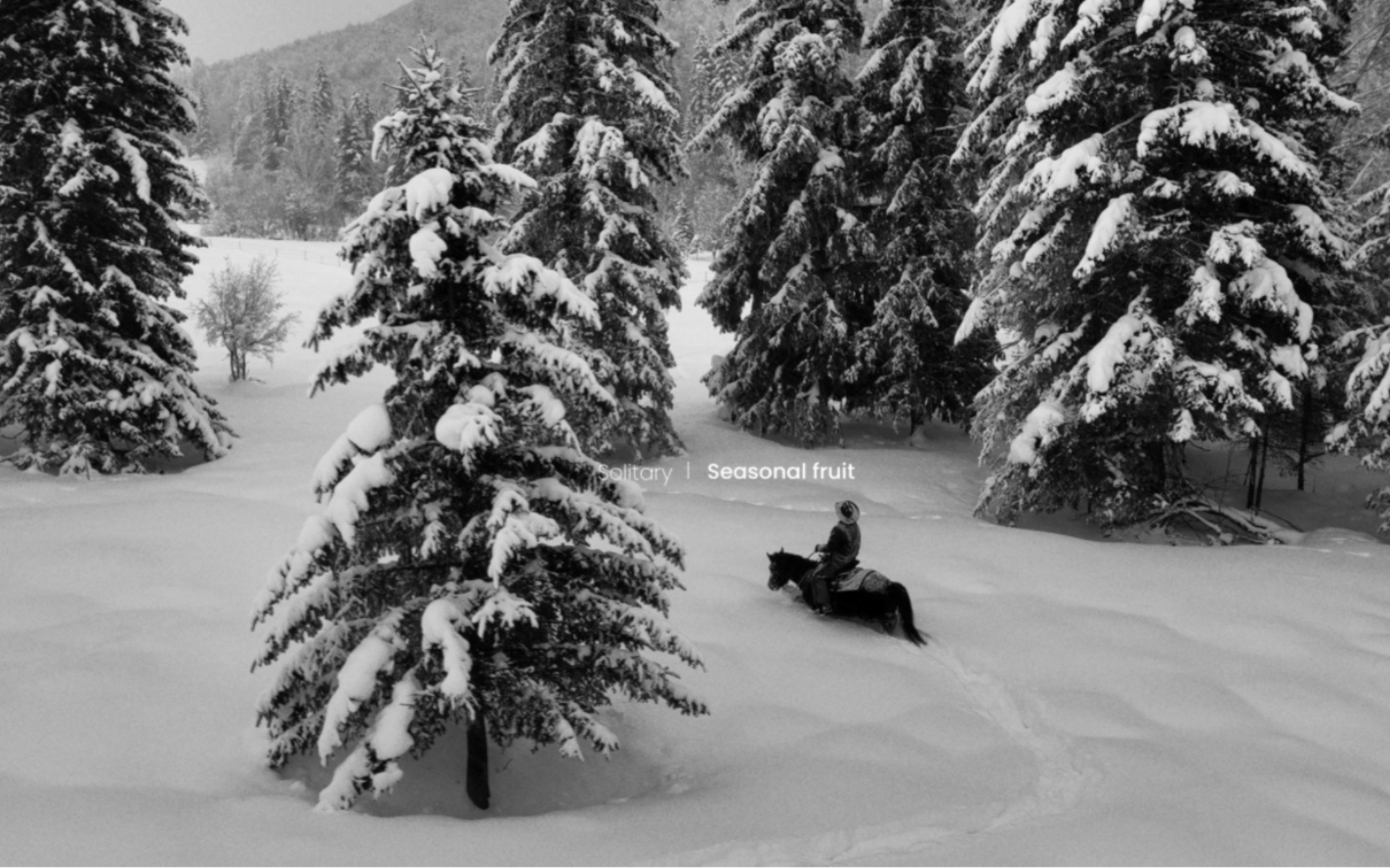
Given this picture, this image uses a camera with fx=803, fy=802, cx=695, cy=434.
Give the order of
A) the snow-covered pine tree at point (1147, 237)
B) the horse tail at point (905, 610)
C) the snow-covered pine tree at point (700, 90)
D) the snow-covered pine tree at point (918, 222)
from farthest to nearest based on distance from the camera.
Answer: the snow-covered pine tree at point (700, 90) < the snow-covered pine tree at point (918, 222) < the snow-covered pine tree at point (1147, 237) < the horse tail at point (905, 610)

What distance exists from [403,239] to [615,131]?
11396 millimetres

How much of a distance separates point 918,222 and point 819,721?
15694 mm

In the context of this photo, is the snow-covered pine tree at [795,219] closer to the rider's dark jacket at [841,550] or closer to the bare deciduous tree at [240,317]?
the rider's dark jacket at [841,550]

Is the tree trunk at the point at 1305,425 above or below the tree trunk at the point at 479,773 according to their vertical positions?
above

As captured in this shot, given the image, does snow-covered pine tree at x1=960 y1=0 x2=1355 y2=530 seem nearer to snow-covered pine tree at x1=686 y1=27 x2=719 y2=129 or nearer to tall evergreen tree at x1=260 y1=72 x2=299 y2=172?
snow-covered pine tree at x1=686 y1=27 x2=719 y2=129

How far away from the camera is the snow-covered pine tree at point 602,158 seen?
16141mm

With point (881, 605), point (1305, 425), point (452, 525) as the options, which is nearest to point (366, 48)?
point (1305, 425)

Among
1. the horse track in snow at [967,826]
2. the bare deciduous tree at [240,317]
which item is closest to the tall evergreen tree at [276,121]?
the bare deciduous tree at [240,317]

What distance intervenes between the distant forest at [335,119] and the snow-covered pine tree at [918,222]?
4.60 metres

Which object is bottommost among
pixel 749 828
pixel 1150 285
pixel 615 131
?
pixel 749 828

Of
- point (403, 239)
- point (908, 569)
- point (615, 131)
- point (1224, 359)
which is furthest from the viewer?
point (615, 131)

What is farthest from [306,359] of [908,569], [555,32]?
[908,569]

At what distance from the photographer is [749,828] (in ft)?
17.5

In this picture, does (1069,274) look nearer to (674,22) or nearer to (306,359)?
(306,359)
